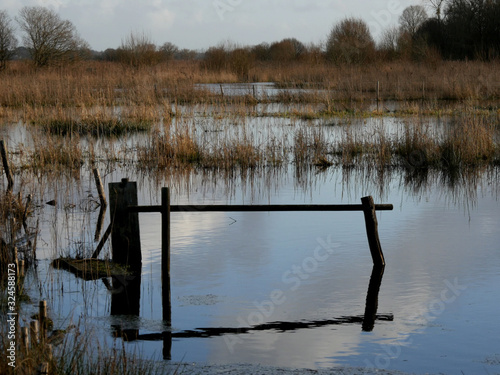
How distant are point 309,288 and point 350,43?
30.6 meters

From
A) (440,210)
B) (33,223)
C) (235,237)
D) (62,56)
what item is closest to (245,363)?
(235,237)

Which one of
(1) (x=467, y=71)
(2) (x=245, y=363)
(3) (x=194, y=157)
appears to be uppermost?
(1) (x=467, y=71)

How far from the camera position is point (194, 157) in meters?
12.8

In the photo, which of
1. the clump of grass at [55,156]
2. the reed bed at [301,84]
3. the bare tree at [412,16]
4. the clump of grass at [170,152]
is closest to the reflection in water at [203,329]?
the clump of grass at [55,156]

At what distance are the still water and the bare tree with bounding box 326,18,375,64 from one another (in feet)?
79.5

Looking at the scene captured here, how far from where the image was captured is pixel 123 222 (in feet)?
20.7

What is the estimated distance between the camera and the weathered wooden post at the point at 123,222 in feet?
20.5

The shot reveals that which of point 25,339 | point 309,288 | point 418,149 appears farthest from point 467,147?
point 25,339

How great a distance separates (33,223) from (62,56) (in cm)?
2894

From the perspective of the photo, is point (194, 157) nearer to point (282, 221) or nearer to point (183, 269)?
point (282, 221)

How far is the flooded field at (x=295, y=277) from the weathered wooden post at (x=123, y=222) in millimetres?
249

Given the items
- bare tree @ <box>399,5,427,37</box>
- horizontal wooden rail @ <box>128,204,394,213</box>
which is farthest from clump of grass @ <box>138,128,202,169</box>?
bare tree @ <box>399,5,427,37</box>

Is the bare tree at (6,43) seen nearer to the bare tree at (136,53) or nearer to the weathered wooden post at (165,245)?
the bare tree at (136,53)

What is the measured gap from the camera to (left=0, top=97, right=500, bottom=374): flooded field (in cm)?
498
